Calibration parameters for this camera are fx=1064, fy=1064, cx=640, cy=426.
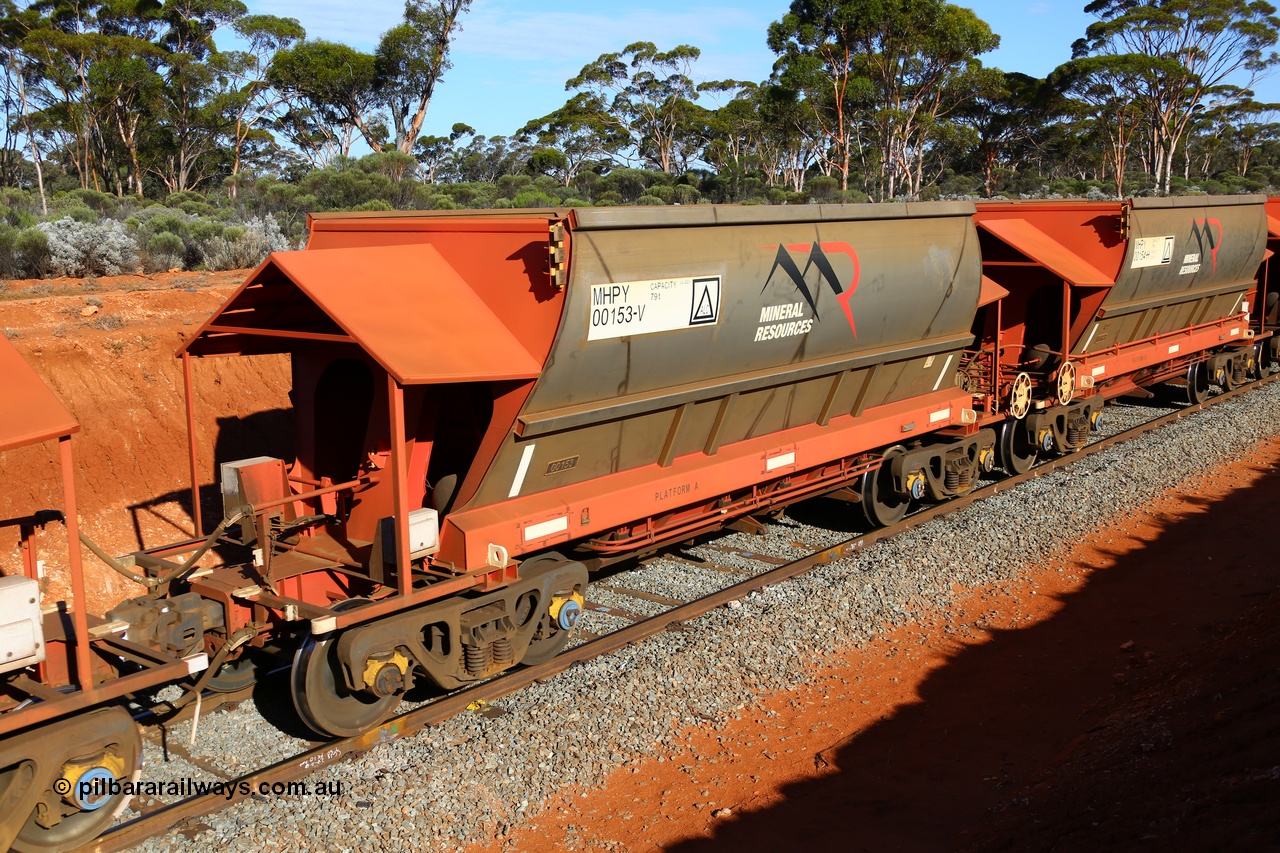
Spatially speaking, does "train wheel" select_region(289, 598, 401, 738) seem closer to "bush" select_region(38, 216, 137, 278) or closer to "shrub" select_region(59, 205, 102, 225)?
"bush" select_region(38, 216, 137, 278)

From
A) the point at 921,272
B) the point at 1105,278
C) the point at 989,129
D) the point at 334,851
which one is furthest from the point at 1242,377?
the point at 989,129

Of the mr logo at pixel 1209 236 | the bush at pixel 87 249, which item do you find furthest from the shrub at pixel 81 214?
the mr logo at pixel 1209 236

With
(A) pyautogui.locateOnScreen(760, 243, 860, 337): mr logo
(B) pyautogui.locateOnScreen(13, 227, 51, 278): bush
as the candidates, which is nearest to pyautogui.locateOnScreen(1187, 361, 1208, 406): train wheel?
(A) pyautogui.locateOnScreen(760, 243, 860, 337): mr logo

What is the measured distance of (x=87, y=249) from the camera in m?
18.7

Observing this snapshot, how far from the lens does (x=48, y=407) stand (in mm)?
5086

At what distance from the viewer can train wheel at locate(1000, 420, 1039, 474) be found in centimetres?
1306

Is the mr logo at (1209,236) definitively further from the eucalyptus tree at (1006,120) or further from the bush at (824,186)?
the eucalyptus tree at (1006,120)

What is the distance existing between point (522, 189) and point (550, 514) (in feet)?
109

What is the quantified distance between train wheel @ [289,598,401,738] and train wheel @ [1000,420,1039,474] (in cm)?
898

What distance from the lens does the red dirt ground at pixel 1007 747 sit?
504cm

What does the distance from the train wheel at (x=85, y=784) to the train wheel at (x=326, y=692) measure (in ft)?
3.18

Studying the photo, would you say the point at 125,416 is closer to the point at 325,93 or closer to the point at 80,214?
the point at 80,214

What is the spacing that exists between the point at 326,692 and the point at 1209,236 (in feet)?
47.9

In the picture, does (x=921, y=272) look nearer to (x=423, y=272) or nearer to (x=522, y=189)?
(x=423, y=272)
